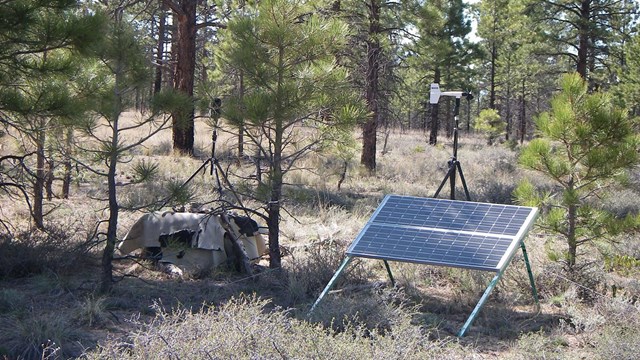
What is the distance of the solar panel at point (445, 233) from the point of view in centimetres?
568

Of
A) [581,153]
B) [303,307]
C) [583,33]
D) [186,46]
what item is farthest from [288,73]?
[583,33]

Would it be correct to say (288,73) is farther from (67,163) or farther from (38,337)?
(38,337)

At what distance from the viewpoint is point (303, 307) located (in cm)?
602

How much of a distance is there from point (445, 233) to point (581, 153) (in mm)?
1525

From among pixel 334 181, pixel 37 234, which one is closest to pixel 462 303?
pixel 37 234

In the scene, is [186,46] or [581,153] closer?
[581,153]

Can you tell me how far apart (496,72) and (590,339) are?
35044 millimetres

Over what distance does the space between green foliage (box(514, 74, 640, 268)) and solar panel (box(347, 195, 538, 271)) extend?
1.85 ft

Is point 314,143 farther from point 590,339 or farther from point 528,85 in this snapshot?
point 528,85

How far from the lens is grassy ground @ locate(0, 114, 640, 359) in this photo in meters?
4.01

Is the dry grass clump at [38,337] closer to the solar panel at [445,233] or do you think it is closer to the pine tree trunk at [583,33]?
the solar panel at [445,233]

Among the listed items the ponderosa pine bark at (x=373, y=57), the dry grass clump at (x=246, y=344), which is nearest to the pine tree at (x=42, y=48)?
the dry grass clump at (x=246, y=344)

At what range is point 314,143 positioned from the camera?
23.2ft

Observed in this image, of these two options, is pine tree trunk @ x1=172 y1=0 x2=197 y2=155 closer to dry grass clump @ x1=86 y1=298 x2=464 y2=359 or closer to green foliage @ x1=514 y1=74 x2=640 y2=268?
green foliage @ x1=514 y1=74 x2=640 y2=268
